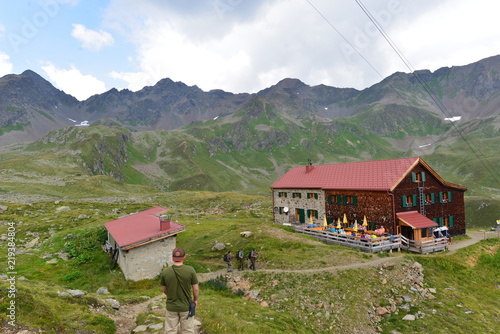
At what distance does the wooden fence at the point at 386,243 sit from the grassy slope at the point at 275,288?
1.91 meters

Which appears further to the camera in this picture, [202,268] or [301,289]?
[202,268]

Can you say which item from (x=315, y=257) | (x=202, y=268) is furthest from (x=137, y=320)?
(x=315, y=257)

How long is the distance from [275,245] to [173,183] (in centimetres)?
17763

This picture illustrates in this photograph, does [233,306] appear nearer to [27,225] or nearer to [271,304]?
[271,304]

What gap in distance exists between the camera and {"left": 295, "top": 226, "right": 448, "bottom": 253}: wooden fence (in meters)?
28.2

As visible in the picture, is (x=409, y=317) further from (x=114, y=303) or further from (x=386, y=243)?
(x=114, y=303)

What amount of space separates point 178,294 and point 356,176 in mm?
35169

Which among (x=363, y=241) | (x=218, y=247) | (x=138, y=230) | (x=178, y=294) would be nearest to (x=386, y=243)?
(x=363, y=241)

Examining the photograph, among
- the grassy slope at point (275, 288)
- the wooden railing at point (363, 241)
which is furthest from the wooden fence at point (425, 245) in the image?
the grassy slope at point (275, 288)

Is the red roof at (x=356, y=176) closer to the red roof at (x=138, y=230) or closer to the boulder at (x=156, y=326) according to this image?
the red roof at (x=138, y=230)

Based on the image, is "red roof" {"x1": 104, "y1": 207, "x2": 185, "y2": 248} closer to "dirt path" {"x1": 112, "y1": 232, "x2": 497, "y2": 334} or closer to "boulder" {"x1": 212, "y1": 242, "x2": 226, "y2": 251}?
"dirt path" {"x1": 112, "y1": 232, "x2": 497, "y2": 334}

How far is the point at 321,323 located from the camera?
16.5m

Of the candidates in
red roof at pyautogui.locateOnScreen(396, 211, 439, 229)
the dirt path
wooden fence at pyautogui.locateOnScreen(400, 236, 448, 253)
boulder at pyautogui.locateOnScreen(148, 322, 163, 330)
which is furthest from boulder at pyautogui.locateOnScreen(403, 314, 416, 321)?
boulder at pyautogui.locateOnScreen(148, 322, 163, 330)

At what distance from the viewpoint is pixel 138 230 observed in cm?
2364
